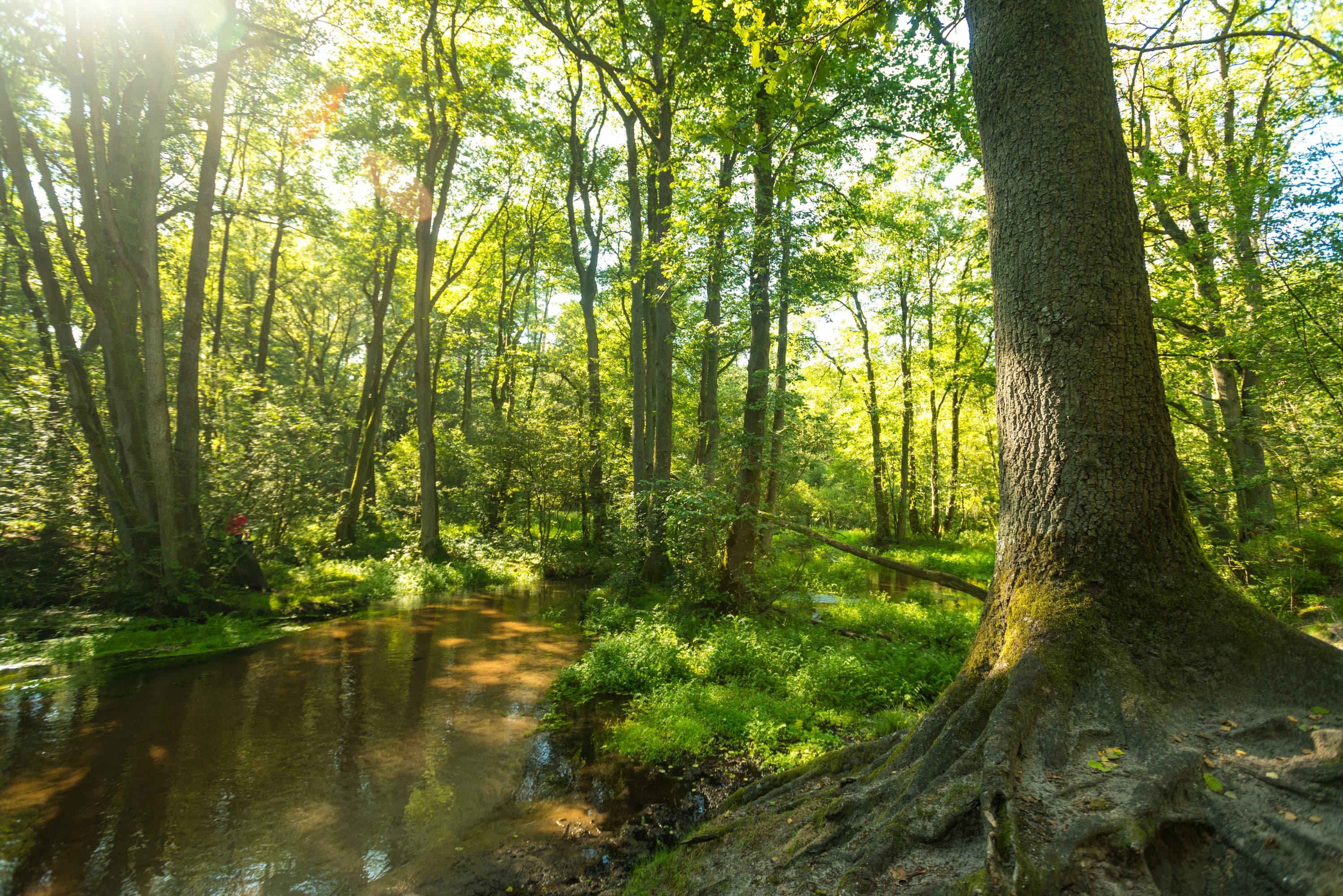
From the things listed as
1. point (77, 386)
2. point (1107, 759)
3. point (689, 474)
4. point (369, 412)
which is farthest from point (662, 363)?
point (369, 412)

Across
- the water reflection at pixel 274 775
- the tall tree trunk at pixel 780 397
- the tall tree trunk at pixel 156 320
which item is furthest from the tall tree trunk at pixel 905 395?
the tall tree trunk at pixel 156 320

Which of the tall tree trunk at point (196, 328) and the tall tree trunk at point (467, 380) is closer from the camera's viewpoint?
the tall tree trunk at point (196, 328)

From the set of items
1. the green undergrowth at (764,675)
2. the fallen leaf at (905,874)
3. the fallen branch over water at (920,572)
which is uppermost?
the fallen branch over water at (920,572)

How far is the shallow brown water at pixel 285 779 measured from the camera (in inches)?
152

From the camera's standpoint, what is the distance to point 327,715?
21.5ft

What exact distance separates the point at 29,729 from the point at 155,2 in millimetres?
12341

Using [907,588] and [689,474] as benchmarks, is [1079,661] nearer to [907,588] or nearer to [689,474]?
[689,474]

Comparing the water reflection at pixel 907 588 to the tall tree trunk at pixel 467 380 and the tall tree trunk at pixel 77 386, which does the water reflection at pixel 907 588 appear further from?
the tall tree trunk at pixel 467 380

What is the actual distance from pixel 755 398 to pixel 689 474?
1.95 meters

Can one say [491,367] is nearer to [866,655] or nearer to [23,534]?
[23,534]

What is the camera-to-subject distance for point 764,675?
7027 millimetres

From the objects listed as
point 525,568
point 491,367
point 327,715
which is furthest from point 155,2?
point 491,367

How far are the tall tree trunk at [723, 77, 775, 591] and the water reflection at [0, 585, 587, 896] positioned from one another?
10.7 feet

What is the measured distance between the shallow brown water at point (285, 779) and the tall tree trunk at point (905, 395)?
18797mm
